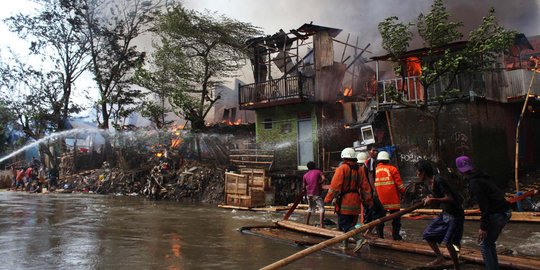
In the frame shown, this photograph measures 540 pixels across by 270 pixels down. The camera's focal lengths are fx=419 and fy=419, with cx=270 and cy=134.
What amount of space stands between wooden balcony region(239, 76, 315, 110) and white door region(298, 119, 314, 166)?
1.31m

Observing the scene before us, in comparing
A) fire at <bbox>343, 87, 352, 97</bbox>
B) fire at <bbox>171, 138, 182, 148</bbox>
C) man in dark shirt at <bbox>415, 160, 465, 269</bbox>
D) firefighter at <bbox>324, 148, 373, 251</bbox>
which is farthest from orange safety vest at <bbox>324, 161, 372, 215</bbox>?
fire at <bbox>171, 138, 182, 148</bbox>

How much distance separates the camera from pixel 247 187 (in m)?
15.1

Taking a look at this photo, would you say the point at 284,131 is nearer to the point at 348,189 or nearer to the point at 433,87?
the point at 433,87

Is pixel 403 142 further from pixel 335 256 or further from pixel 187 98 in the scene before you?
pixel 187 98

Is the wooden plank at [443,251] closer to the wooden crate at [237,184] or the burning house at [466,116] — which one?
the wooden crate at [237,184]

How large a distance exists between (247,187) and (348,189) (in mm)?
8528

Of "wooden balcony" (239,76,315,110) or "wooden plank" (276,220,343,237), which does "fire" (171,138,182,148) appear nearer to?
"wooden balcony" (239,76,315,110)

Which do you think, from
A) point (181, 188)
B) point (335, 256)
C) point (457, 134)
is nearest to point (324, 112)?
point (457, 134)

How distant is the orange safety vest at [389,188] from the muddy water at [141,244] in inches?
65.0

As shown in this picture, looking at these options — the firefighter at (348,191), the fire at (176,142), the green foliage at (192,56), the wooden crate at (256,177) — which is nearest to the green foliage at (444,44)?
the wooden crate at (256,177)

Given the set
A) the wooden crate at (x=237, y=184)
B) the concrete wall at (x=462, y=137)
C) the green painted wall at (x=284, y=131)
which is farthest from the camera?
the green painted wall at (x=284, y=131)

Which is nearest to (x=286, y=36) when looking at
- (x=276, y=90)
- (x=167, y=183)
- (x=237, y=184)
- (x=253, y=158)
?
(x=276, y=90)

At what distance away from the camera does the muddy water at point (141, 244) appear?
6.20 meters

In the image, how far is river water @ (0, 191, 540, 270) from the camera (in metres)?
6.24
